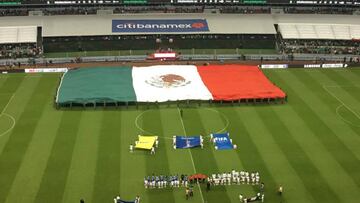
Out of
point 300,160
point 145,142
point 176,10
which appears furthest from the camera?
point 176,10

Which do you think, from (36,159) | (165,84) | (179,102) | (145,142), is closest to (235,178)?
(145,142)

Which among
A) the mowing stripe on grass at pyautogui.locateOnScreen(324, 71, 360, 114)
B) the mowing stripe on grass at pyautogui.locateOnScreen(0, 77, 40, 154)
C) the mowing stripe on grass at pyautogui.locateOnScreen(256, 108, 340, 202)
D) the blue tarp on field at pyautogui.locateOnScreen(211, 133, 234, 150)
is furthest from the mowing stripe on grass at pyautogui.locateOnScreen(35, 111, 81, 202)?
the mowing stripe on grass at pyautogui.locateOnScreen(324, 71, 360, 114)

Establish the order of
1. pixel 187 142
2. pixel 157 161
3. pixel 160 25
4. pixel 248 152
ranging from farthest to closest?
pixel 160 25
pixel 187 142
pixel 248 152
pixel 157 161

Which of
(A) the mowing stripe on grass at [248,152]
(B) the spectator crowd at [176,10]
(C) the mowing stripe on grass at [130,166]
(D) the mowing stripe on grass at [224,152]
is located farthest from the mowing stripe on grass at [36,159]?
(B) the spectator crowd at [176,10]

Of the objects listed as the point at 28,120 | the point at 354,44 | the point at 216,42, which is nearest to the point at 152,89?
the point at 28,120

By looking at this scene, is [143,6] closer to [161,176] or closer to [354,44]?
[354,44]

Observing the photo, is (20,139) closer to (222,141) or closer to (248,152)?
(222,141)

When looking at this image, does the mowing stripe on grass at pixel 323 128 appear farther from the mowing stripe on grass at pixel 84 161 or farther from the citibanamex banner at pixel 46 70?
the citibanamex banner at pixel 46 70
